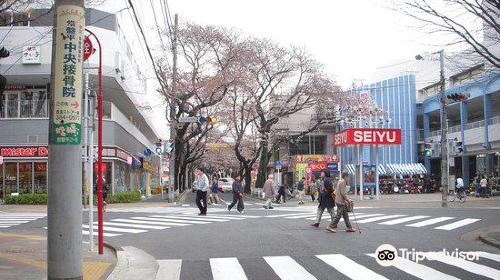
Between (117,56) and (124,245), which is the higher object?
(117,56)

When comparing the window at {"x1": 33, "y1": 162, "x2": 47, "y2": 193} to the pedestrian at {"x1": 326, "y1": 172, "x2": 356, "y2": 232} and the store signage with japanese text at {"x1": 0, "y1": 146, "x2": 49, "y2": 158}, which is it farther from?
the pedestrian at {"x1": 326, "y1": 172, "x2": 356, "y2": 232}

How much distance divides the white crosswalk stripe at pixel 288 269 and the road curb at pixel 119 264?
261 centimetres

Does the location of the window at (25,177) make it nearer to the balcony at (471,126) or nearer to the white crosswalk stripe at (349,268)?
the white crosswalk stripe at (349,268)

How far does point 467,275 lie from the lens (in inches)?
297

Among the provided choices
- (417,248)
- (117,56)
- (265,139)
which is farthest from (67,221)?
(265,139)

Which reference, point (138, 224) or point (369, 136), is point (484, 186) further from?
point (138, 224)

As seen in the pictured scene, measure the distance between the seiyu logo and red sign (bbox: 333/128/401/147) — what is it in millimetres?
21821

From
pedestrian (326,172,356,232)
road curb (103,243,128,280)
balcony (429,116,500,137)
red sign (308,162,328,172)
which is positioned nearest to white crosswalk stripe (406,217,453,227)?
pedestrian (326,172,356,232)

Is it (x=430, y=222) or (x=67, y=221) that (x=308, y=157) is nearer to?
(x=430, y=222)

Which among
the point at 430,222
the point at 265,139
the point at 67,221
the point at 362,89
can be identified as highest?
the point at 362,89

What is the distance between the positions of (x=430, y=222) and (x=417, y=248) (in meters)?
6.38

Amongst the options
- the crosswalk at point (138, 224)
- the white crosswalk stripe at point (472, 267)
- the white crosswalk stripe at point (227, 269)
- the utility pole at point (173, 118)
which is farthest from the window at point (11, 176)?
the white crosswalk stripe at point (472, 267)

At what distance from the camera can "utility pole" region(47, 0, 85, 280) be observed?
18.9 feet

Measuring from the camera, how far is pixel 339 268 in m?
8.12
